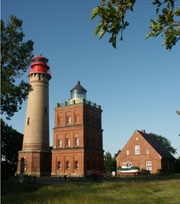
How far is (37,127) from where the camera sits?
42.3m

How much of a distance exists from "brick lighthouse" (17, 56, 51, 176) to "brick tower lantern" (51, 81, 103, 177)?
1.87 meters

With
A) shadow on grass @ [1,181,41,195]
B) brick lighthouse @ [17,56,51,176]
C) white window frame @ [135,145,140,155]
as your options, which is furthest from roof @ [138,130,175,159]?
shadow on grass @ [1,181,41,195]

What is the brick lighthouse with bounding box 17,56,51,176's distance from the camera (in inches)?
1618

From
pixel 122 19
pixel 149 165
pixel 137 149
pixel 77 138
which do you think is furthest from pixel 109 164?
pixel 122 19

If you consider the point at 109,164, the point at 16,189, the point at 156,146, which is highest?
the point at 156,146

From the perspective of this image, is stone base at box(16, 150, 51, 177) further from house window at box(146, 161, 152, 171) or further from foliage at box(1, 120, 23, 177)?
house window at box(146, 161, 152, 171)

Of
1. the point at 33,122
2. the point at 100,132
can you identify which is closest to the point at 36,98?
the point at 33,122

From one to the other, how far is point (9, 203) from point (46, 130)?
30.6 m

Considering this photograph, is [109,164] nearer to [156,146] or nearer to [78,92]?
[156,146]

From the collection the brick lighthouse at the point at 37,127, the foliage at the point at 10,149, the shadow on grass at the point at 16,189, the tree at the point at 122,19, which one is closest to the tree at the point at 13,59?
the shadow on grass at the point at 16,189

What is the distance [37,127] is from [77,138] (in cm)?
763

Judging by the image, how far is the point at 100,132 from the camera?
146 feet

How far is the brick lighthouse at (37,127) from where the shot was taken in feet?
135

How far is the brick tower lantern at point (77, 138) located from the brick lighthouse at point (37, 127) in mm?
1871
